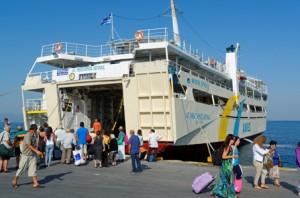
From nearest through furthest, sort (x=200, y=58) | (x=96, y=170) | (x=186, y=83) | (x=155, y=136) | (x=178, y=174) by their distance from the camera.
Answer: (x=178, y=174)
(x=96, y=170)
(x=155, y=136)
(x=186, y=83)
(x=200, y=58)

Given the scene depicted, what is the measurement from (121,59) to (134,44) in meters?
1.12

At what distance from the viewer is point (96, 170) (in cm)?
1303

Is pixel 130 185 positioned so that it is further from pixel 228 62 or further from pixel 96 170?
pixel 228 62

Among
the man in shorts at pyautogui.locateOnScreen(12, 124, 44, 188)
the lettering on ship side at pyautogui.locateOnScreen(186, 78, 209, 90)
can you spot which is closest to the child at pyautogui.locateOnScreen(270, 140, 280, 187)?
the man in shorts at pyautogui.locateOnScreen(12, 124, 44, 188)

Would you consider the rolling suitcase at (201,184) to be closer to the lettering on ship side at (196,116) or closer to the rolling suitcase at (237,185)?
the rolling suitcase at (237,185)

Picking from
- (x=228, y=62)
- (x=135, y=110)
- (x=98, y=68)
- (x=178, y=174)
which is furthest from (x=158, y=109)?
(x=228, y=62)

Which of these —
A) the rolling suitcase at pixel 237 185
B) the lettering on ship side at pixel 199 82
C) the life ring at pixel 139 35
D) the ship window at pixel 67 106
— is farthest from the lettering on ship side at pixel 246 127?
the rolling suitcase at pixel 237 185

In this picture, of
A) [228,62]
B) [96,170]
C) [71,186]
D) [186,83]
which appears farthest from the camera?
[228,62]

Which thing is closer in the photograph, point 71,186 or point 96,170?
point 71,186

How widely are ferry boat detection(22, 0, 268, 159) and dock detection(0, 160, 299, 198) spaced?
3763 millimetres

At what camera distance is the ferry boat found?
680 inches

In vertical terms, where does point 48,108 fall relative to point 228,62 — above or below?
below

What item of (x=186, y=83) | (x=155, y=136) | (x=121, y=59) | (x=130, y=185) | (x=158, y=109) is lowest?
(x=130, y=185)

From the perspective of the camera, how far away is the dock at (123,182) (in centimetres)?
890
